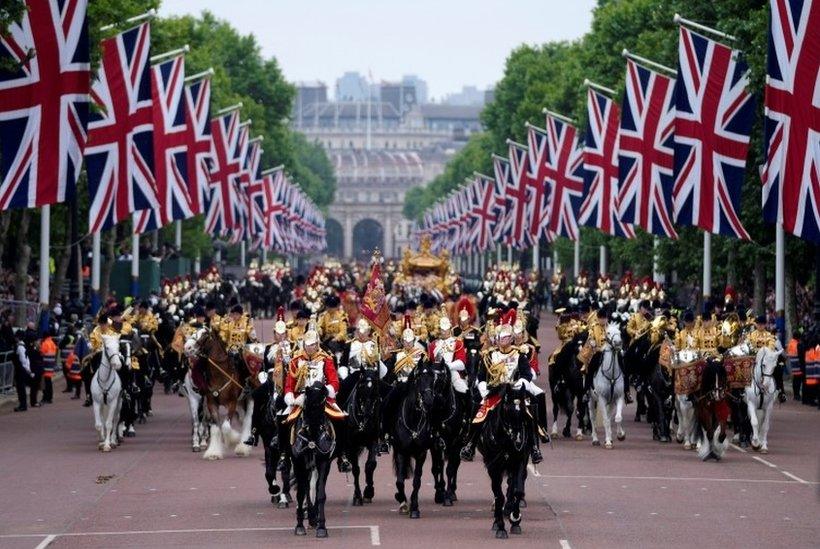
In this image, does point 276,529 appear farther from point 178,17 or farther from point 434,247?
point 434,247

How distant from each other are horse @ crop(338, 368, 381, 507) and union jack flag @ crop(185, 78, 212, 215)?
28447 mm

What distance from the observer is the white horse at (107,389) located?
30.3 meters

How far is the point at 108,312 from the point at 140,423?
4560 mm

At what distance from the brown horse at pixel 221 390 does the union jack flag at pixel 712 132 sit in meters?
14.1

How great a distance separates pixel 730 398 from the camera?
30.3 m

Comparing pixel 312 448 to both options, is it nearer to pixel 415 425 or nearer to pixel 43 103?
pixel 415 425

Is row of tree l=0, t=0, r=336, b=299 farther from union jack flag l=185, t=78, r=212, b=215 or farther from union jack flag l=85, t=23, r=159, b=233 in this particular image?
union jack flag l=85, t=23, r=159, b=233

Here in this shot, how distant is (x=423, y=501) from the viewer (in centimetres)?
2414

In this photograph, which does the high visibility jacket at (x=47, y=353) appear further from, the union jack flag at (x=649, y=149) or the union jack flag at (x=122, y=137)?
the union jack flag at (x=649, y=149)

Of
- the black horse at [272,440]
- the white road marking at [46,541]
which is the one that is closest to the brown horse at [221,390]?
the black horse at [272,440]

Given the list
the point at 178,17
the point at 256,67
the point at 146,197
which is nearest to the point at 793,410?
the point at 146,197

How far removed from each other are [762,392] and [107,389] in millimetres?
9080

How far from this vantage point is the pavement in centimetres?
2094

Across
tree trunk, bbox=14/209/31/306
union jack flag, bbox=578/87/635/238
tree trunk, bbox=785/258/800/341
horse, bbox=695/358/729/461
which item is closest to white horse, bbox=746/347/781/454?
horse, bbox=695/358/729/461
